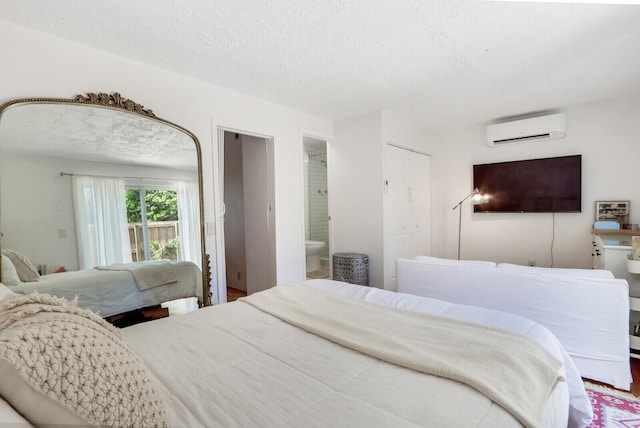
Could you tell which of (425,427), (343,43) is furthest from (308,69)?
(425,427)

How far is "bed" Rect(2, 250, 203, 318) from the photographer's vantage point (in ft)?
6.23

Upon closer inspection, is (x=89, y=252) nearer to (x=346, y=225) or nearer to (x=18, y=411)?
(x=18, y=411)

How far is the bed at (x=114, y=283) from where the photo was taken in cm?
190

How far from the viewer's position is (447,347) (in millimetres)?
1196

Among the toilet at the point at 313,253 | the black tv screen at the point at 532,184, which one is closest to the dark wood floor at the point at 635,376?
the black tv screen at the point at 532,184

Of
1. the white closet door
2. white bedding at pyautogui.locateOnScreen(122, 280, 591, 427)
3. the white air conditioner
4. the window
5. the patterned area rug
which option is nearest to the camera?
white bedding at pyautogui.locateOnScreen(122, 280, 591, 427)

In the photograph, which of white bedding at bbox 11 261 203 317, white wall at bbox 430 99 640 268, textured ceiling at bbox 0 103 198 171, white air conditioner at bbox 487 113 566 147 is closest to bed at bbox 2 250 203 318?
white bedding at bbox 11 261 203 317

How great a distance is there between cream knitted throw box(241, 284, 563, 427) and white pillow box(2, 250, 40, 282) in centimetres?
154

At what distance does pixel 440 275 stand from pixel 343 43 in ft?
6.57

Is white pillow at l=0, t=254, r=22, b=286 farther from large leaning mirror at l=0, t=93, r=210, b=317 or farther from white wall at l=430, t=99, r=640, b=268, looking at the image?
white wall at l=430, t=99, r=640, b=268

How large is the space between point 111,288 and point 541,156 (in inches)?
199

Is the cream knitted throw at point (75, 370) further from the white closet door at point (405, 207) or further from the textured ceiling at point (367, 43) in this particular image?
the white closet door at point (405, 207)

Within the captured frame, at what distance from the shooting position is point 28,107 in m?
1.93

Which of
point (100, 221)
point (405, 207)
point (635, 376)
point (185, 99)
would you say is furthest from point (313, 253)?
point (635, 376)
